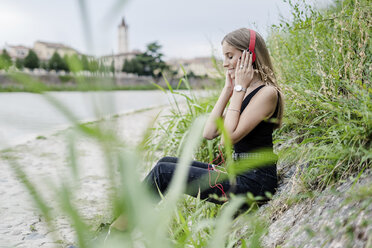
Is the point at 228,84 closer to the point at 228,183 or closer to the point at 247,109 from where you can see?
the point at 247,109

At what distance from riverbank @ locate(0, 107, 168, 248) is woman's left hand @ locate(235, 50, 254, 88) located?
872 mm

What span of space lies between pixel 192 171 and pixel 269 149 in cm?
55

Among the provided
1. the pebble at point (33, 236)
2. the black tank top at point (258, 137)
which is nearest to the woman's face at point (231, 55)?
the black tank top at point (258, 137)

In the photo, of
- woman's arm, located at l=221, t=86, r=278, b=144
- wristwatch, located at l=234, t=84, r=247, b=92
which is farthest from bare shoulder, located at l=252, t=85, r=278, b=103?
wristwatch, located at l=234, t=84, r=247, b=92

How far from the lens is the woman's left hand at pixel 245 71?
2373mm

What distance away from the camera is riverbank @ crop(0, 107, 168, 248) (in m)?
0.36

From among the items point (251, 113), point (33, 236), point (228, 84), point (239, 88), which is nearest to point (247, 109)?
point (251, 113)

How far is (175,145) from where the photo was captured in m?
3.60

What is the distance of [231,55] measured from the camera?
2.48 m

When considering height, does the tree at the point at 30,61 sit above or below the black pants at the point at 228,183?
above

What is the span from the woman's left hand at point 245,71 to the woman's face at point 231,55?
70 mm

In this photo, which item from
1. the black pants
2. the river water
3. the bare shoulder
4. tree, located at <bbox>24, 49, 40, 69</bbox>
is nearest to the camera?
the river water

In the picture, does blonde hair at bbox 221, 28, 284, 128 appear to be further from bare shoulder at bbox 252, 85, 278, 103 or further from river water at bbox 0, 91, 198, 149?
river water at bbox 0, 91, 198, 149

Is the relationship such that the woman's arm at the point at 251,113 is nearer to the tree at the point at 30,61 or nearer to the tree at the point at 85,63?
the tree at the point at 30,61
